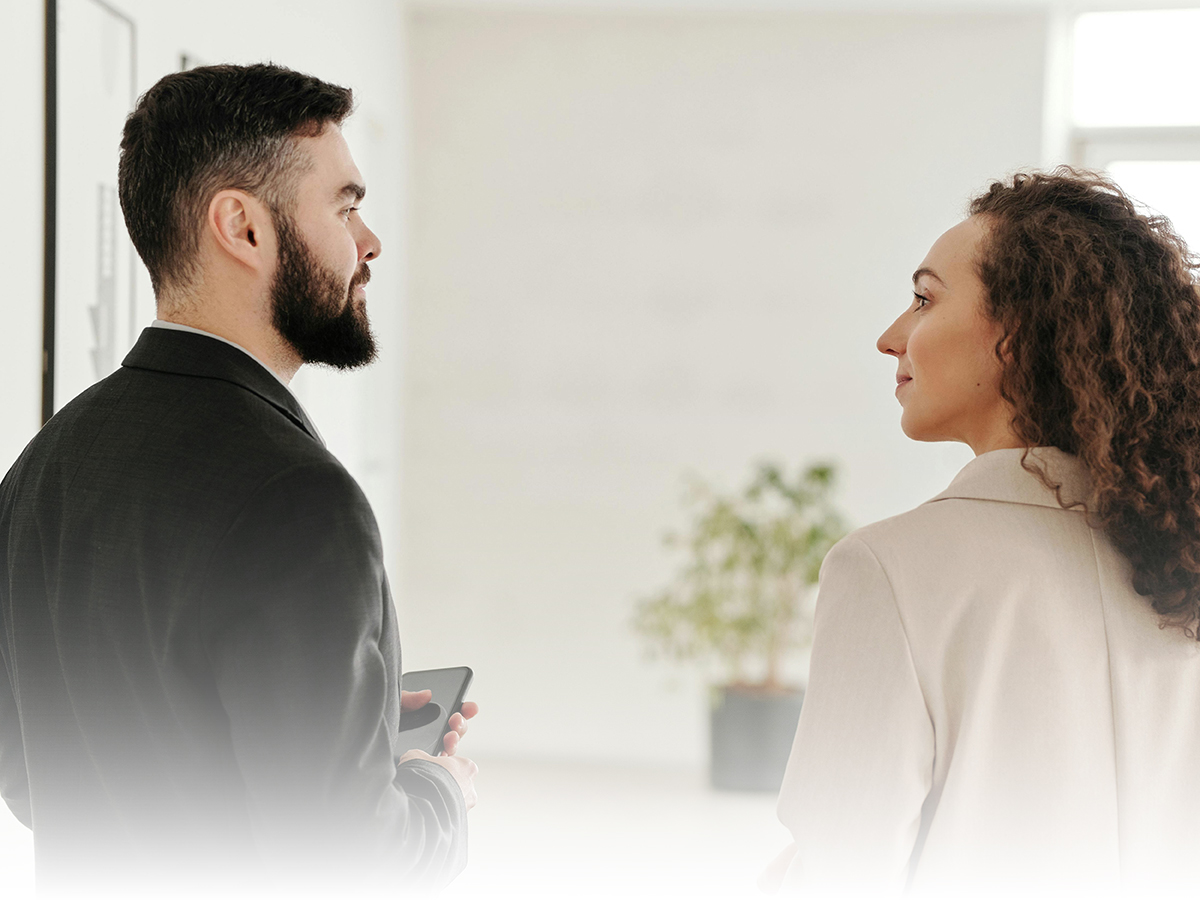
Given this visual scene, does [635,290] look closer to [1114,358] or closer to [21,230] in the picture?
[21,230]

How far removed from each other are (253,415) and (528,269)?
354cm

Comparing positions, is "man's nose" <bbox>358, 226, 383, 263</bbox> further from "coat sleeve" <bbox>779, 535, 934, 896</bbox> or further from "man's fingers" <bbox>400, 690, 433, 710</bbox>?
"coat sleeve" <bbox>779, 535, 934, 896</bbox>

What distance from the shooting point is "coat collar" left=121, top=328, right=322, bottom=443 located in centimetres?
104

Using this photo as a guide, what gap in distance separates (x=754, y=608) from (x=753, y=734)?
1.55 ft

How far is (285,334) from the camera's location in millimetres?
1144

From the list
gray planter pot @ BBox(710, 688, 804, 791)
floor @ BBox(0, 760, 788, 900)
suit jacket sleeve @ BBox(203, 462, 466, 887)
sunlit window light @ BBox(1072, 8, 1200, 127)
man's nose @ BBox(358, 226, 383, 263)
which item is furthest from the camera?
sunlit window light @ BBox(1072, 8, 1200, 127)

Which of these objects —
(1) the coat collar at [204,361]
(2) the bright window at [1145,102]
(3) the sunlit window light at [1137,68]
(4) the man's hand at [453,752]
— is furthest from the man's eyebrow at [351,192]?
(3) the sunlit window light at [1137,68]

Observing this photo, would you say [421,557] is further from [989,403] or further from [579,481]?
[989,403]

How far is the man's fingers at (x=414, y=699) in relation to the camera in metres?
1.26

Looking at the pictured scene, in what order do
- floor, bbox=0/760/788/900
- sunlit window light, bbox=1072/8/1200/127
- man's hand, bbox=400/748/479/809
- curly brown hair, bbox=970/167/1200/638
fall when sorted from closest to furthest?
curly brown hair, bbox=970/167/1200/638 < man's hand, bbox=400/748/479/809 < floor, bbox=0/760/788/900 < sunlit window light, bbox=1072/8/1200/127

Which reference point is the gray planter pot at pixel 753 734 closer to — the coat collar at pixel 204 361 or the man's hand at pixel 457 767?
the man's hand at pixel 457 767

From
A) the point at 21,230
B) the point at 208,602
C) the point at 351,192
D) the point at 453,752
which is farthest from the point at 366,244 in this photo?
the point at 21,230

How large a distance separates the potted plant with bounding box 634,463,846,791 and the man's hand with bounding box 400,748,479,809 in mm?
3000

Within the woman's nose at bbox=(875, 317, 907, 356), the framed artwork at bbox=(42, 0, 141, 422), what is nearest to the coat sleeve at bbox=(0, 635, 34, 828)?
the framed artwork at bbox=(42, 0, 141, 422)
